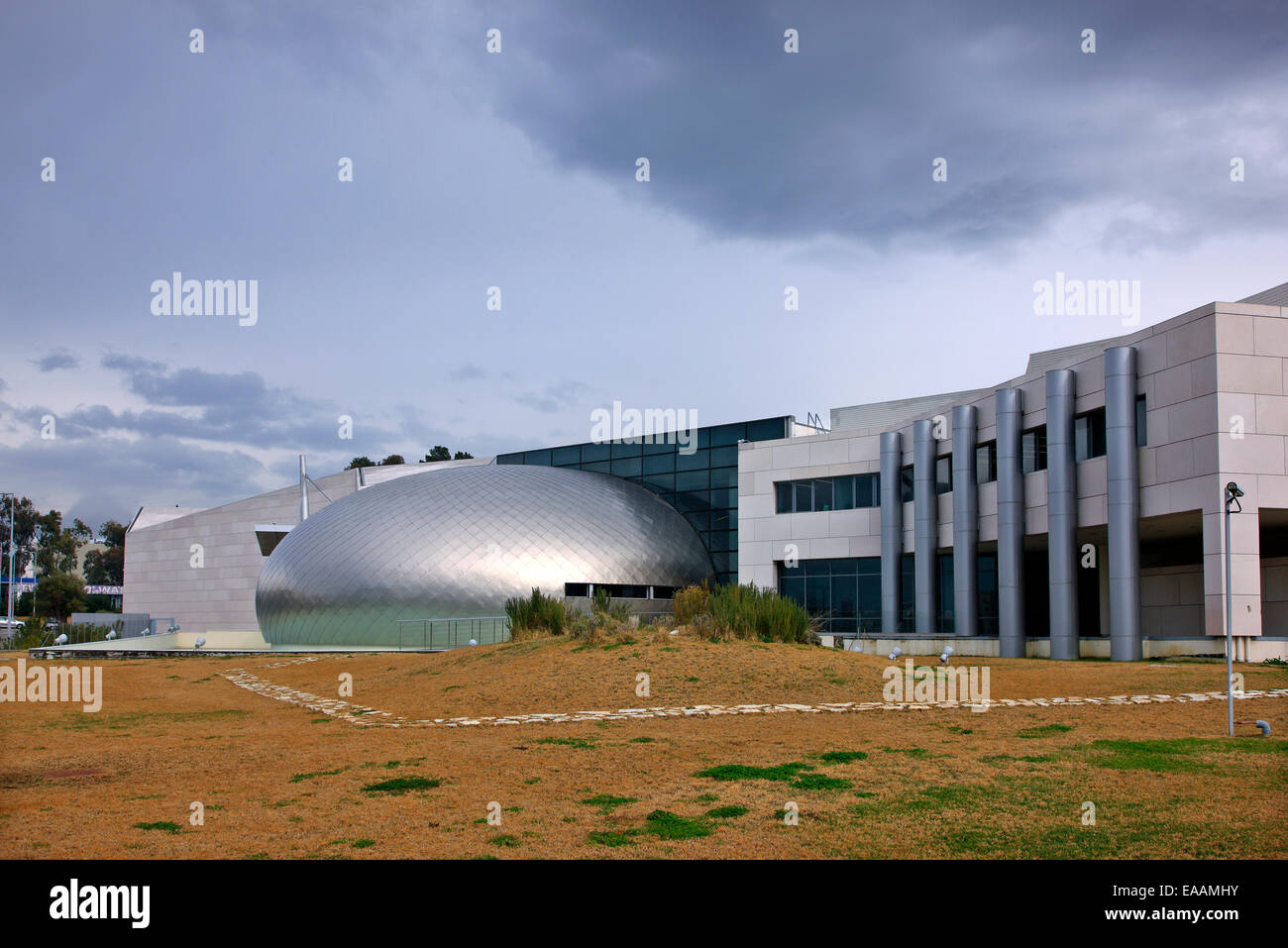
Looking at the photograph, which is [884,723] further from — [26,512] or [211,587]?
[26,512]

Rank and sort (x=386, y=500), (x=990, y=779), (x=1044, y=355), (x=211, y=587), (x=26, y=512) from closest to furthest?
(x=990, y=779) < (x=1044, y=355) < (x=386, y=500) < (x=211, y=587) < (x=26, y=512)

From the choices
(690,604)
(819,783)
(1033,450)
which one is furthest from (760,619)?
(819,783)

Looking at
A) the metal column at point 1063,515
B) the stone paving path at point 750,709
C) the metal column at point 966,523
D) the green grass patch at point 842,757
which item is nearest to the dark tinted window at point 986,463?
the metal column at point 966,523

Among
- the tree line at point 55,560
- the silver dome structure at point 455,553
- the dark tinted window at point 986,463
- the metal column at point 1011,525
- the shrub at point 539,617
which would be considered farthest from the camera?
the tree line at point 55,560

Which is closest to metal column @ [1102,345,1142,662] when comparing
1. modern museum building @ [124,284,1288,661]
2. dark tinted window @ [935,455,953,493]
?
modern museum building @ [124,284,1288,661]

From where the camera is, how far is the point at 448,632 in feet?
133

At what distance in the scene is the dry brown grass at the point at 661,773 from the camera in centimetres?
850

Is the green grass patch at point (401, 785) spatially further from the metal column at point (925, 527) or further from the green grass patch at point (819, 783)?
the metal column at point (925, 527)

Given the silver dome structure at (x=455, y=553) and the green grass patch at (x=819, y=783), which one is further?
the silver dome structure at (x=455, y=553)

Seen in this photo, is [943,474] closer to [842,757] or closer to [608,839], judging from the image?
[842,757]

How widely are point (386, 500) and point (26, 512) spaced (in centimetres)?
8889

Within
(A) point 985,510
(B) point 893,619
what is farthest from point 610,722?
(B) point 893,619

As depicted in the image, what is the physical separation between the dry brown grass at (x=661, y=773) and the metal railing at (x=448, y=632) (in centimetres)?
1766
